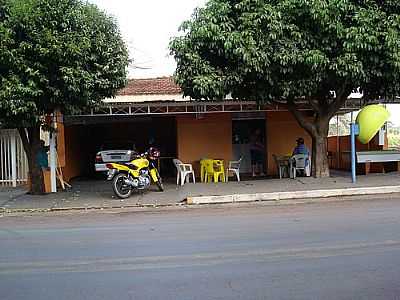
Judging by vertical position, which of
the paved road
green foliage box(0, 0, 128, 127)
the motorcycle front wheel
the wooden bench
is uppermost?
green foliage box(0, 0, 128, 127)

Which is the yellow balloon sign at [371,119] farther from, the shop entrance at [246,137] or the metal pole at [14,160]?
the metal pole at [14,160]

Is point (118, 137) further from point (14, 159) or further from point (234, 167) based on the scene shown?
point (234, 167)

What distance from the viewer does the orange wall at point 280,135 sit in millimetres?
20094

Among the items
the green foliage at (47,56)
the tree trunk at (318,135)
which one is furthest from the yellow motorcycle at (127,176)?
the tree trunk at (318,135)

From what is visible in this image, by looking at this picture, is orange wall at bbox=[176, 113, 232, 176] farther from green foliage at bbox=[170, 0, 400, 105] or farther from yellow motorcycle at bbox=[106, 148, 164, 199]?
green foliage at bbox=[170, 0, 400, 105]

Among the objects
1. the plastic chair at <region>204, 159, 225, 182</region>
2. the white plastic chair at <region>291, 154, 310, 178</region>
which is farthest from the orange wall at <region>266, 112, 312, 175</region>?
the plastic chair at <region>204, 159, 225, 182</region>

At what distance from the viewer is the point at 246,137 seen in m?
20.5

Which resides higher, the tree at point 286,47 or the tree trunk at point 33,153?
the tree at point 286,47

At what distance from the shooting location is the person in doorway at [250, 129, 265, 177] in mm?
19984

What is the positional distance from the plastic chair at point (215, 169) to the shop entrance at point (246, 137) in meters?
2.54

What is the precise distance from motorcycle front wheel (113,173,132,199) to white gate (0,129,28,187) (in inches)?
211

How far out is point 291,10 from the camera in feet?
41.8

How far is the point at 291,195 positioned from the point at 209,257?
283 inches

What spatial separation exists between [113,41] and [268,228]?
285 inches
